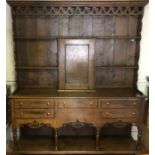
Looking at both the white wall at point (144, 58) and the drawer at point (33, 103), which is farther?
the white wall at point (144, 58)

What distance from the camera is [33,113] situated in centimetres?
264

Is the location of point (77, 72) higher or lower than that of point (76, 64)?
lower

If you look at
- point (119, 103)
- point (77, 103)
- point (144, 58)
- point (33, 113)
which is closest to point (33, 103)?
point (33, 113)

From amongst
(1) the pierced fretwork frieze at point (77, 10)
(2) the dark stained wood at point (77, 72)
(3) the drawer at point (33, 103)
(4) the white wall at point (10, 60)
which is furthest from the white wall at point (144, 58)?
(4) the white wall at point (10, 60)

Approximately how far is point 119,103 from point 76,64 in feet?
2.46

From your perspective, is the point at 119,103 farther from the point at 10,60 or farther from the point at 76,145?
the point at 10,60

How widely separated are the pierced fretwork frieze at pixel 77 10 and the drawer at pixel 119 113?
1.25 meters

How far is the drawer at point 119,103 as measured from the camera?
8.66ft

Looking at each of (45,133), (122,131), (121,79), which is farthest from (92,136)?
(121,79)

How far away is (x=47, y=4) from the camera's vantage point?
275 centimetres

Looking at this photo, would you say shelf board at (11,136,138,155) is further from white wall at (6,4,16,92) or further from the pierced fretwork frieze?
the pierced fretwork frieze

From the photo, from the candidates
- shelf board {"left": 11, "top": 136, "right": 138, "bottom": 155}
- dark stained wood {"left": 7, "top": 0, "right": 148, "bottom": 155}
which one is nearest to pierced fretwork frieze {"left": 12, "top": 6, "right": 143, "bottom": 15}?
dark stained wood {"left": 7, "top": 0, "right": 148, "bottom": 155}

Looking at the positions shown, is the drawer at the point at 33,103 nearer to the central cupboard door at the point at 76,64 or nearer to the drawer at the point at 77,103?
the drawer at the point at 77,103

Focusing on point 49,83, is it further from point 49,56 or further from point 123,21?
point 123,21
